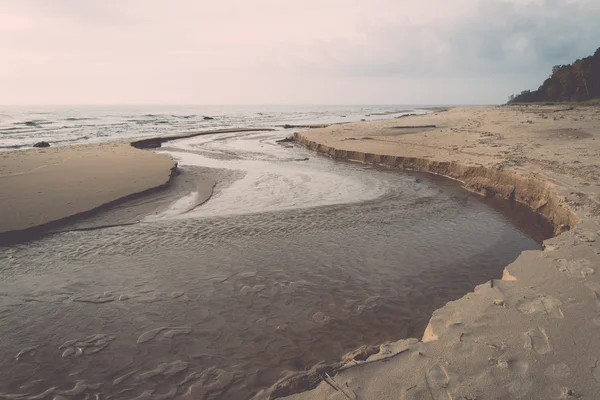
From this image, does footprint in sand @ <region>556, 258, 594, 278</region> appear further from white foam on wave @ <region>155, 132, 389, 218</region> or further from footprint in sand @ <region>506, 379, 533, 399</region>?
white foam on wave @ <region>155, 132, 389, 218</region>

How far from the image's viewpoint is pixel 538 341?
3.05m

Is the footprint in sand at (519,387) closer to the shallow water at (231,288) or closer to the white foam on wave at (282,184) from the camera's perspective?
the shallow water at (231,288)

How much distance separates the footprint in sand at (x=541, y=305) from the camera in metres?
3.49

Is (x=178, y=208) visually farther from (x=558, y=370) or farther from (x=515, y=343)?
(x=558, y=370)

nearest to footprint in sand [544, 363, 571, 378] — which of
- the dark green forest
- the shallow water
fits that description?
the shallow water

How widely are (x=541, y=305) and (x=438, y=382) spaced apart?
186cm

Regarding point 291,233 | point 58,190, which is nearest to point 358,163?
point 291,233

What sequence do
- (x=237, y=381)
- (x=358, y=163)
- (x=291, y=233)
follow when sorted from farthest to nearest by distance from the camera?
(x=358, y=163) < (x=291, y=233) < (x=237, y=381)

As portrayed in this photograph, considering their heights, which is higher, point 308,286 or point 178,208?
point 178,208

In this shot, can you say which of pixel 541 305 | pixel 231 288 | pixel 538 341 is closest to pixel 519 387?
pixel 538 341

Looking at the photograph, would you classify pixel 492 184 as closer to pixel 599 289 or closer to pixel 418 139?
pixel 599 289

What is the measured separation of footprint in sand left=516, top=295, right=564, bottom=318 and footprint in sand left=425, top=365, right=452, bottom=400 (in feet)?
4.79

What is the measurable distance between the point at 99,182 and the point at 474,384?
11.5 meters

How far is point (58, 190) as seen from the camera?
959cm
